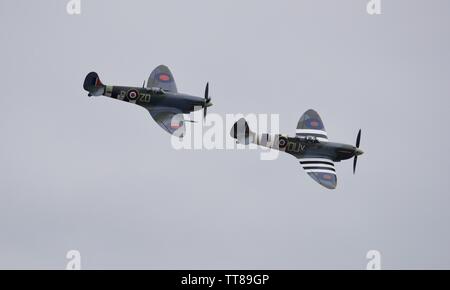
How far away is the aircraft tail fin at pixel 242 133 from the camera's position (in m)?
67.9

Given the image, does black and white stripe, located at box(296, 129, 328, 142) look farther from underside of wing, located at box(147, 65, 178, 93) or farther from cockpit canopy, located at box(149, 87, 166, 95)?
cockpit canopy, located at box(149, 87, 166, 95)

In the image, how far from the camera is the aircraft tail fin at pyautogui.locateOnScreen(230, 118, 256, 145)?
67938 millimetres

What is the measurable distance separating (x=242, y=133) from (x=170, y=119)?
164 inches

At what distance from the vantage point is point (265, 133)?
68.2m

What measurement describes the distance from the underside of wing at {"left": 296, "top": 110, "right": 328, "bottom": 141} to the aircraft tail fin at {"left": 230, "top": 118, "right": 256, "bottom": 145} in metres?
3.29

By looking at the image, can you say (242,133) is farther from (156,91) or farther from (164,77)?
(164,77)

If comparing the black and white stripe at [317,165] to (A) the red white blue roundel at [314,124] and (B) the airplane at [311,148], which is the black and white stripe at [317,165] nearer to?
(B) the airplane at [311,148]

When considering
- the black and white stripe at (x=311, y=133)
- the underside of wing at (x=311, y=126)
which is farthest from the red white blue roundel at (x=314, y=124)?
the black and white stripe at (x=311, y=133)

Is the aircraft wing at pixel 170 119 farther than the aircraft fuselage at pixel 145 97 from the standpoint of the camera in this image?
No

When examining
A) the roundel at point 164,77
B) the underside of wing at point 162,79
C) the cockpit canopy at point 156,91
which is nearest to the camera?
the cockpit canopy at point 156,91

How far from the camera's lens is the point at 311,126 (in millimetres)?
70312

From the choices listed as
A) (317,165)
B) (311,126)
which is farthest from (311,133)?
(317,165)
